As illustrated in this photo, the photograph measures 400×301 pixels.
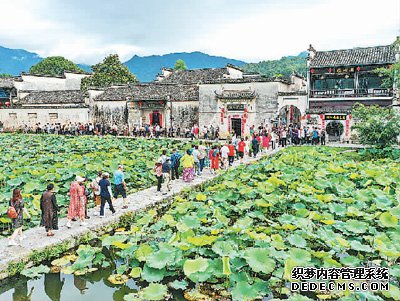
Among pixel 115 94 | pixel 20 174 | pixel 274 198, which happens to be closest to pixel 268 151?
pixel 274 198

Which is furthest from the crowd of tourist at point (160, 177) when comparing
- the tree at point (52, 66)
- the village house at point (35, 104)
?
the tree at point (52, 66)

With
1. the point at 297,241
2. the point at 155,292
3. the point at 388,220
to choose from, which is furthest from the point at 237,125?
the point at 155,292

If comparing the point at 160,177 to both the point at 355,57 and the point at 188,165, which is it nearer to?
the point at 188,165

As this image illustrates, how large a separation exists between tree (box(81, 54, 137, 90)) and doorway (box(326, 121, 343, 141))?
22024 millimetres

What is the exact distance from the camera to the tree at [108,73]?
34.8 meters

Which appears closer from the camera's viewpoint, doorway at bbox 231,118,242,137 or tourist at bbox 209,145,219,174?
tourist at bbox 209,145,219,174

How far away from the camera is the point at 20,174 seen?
10.4 m

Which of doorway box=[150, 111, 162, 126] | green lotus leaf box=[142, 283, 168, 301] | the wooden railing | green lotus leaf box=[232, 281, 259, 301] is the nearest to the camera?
green lotus leaf box=[232, 281, 259, 301]

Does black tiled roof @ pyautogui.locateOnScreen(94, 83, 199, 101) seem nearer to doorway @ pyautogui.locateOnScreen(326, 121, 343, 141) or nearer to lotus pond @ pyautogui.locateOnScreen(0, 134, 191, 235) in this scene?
doorway @ pyautogui.locateOnScreen(326, 121, 343, 141)

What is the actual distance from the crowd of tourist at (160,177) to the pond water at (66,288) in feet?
3.31

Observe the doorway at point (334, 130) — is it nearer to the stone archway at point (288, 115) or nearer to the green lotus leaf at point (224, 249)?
the stone archway at point (288, 115)

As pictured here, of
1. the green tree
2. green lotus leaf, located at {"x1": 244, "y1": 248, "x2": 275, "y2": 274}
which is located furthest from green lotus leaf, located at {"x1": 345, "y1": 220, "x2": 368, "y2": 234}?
the green tree

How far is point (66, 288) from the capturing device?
203 inches

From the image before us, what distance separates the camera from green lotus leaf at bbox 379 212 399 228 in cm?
585
